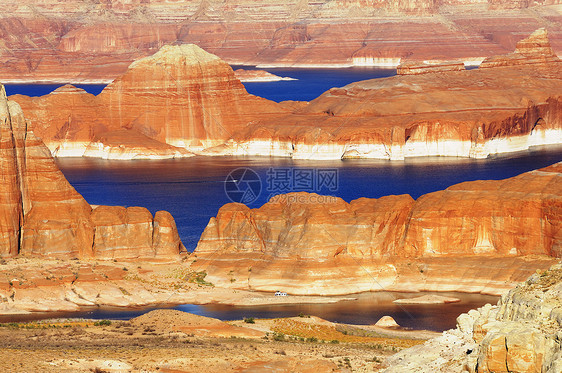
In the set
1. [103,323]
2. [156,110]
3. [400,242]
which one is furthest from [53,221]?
[156,110]

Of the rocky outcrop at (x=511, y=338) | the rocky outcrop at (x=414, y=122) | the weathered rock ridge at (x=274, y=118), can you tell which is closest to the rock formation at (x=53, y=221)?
the rocky outcrop at (x=511, y=338)

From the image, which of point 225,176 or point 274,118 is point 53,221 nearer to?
point 225,176

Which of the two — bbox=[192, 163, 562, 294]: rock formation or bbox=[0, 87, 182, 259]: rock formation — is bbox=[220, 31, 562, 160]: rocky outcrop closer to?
bbox=[0, 87, 182, 259]: rock formation

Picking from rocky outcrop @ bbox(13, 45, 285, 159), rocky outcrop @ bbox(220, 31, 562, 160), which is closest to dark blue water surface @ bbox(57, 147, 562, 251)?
rocky outcrop @ bbox(220, 31, 562, 160)

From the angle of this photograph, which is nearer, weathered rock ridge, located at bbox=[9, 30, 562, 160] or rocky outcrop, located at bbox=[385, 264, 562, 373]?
rocky outcrop, located at bbox=[385, 264, 562, 373]

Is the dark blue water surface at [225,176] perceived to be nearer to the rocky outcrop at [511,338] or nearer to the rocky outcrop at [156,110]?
the rocky outcrop at [156,110]
